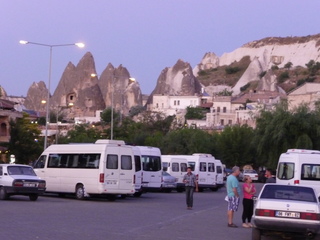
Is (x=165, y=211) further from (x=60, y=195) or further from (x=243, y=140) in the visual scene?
(x=243, y=140)

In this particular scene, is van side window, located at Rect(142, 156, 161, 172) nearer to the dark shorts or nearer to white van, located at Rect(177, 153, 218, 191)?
white van, located at Rect(177, 153, 218, 191)

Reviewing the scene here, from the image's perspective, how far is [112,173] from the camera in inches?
1268

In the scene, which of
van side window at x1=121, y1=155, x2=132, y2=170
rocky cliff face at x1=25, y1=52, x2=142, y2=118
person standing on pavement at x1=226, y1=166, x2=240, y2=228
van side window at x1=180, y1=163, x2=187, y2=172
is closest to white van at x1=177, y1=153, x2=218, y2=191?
van side window at x1=180, y1=163, x2=187, y2=172

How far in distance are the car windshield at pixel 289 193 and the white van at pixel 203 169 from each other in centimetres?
2925

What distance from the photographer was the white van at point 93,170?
3206 centimetres

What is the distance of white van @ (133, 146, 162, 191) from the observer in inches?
1564

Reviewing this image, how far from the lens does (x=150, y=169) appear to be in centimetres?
4012

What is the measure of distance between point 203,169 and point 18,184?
2042 centimetres

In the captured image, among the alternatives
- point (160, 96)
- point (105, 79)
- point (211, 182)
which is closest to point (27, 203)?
point (211, 182)

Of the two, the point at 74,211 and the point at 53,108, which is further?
the point at 53,108

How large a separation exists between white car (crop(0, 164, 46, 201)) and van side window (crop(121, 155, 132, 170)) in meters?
3.61

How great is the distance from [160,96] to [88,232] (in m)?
154

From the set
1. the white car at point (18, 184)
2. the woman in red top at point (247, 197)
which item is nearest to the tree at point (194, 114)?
the white car at point (18, 184)

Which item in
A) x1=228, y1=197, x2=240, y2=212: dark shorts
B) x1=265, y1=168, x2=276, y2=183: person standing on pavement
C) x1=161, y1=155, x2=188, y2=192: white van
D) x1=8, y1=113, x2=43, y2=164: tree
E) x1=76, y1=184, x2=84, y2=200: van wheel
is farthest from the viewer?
x1=8, y1=113, x2=43, y2=164: tree
